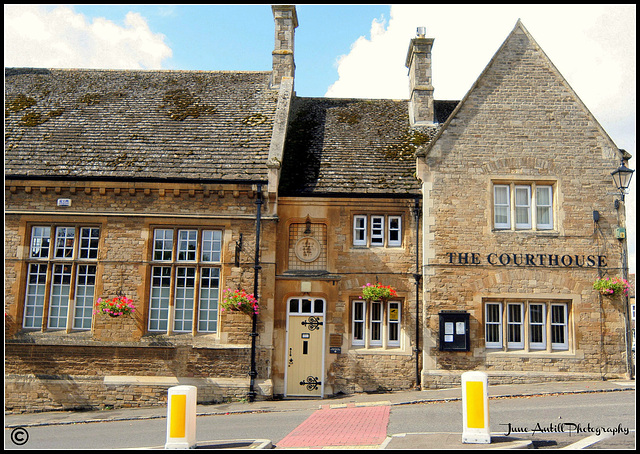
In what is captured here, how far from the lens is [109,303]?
43.4 feet

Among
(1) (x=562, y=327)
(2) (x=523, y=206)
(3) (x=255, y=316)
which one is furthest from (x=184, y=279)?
(1) (x=562, y=327)

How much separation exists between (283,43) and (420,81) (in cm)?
557

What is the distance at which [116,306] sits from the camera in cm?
1320

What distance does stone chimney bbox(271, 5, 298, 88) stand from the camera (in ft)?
62.9

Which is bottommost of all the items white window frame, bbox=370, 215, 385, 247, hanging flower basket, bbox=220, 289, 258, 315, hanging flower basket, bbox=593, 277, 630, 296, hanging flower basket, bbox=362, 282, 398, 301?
hanging flower basket, bbox=220, 289, 258, 315

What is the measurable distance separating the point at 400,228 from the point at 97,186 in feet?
27.7

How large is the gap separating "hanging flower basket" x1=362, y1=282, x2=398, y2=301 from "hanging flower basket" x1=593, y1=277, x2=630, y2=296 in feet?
17.4

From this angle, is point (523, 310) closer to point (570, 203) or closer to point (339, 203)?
point (570, 203)

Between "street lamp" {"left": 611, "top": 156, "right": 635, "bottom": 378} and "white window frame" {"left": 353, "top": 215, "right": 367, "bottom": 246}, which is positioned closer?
"street lamp" {"left": 611, "top": 156, "right": 635, "bottom": 378}

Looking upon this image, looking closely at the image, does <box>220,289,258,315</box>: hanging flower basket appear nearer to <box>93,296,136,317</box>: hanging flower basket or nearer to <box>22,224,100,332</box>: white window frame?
<box>93,296,136,317</box>: hanging flower basket

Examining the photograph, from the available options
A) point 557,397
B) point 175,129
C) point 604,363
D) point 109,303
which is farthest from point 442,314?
point 175,129

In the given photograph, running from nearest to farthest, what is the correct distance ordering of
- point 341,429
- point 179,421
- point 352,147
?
point 179,421, point 341,429, point 352,147

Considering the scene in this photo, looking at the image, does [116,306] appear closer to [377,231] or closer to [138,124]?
[138,124]

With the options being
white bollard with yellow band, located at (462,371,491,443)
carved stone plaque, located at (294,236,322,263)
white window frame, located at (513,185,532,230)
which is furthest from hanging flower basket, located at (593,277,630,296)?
carved stone plaque, located at (294,236,322,263)
